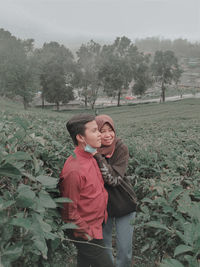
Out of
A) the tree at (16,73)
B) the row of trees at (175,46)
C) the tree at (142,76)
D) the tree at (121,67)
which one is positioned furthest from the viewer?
the row of trees at (175,46)

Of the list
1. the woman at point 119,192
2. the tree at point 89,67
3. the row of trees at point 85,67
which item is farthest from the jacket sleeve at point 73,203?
the tree at point 89,67

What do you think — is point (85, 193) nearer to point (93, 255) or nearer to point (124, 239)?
point (93, 255)

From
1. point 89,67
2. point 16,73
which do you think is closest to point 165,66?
point 89,67

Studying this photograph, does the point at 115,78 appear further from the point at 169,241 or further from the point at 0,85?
the point at 169,241

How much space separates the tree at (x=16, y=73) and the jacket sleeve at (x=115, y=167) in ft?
118

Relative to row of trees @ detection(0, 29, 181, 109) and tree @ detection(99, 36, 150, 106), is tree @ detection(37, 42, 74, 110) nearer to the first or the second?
row of trees @ detection(0, 29, 181, 109)

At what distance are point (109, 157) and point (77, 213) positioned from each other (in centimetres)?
87

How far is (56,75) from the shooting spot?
44344mm

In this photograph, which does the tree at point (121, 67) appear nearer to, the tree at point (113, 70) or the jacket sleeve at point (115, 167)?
the tree at point (113, 70)

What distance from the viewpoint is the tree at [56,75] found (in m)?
44.6

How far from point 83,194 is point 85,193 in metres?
0.02

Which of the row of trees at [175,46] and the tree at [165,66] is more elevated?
the row of trees at [175,46]

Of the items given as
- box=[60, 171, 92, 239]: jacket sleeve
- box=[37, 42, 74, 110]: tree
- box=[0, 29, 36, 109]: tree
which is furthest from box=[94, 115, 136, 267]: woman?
box=[37, 42, 74, 110]: tree

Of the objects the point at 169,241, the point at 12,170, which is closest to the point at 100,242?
the point at 169,241
